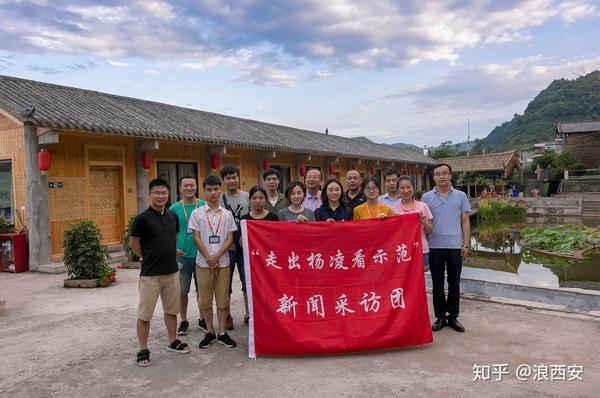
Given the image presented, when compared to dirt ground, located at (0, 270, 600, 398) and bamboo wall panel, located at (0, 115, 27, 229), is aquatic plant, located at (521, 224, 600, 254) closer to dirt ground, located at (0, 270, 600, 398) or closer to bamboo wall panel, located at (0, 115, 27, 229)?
dirt ground, located at (0, 270, 600, 398)

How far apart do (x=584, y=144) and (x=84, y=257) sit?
112 feet

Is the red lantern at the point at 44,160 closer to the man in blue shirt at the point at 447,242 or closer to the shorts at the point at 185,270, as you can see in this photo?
the shorts at the point at 185,270

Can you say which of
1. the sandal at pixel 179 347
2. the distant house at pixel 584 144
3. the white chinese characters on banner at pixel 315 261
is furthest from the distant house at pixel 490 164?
the sandal at pixel 179 347

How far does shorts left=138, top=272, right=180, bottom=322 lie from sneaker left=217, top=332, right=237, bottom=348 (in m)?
0.46

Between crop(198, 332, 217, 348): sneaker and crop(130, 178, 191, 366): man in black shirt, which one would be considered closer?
crop(130, 178, 191, 366): man in black shirt

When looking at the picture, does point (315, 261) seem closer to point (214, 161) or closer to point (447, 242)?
point (447, 242)

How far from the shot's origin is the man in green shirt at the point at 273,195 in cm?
404

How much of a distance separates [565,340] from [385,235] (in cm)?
170

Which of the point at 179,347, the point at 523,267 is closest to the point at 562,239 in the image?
the point at 523,267

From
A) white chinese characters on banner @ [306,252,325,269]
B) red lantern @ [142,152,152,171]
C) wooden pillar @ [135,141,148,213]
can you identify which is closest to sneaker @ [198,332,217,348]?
white chinese characters on banner @ [306,252,325,269]

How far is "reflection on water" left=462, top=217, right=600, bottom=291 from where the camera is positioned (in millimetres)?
7293

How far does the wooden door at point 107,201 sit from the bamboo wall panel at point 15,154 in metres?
1.10

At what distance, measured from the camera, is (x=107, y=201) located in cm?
873

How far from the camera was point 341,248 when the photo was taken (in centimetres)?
363
